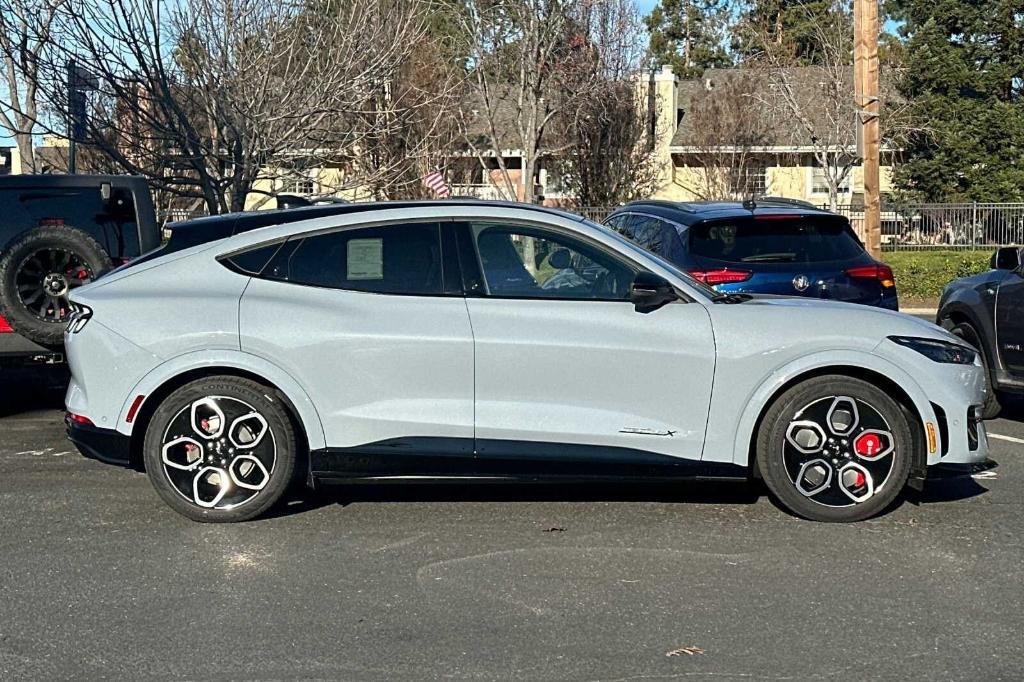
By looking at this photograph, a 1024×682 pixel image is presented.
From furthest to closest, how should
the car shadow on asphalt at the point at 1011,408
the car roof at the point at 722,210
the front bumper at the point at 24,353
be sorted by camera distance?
the car shadow on asphalt at the point at 1011,408
the car roof at the point at 722,210
the front bumper at the point at 24,353

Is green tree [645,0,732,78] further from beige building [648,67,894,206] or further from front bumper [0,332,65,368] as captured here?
front bumper [0,332,65,368]

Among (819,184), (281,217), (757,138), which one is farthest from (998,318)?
(819,184)

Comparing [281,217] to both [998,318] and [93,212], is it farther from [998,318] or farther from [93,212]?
[998,318]

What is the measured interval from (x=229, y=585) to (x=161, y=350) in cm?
150

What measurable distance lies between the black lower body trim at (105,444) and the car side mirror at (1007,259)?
6.40 meters

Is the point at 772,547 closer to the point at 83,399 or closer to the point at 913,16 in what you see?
the point at 83,399

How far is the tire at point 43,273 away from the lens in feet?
29.9

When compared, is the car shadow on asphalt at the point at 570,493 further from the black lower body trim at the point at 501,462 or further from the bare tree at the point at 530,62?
the bare tree at the point at 530,62

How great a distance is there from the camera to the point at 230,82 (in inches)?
703

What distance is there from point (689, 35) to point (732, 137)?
2700 cm

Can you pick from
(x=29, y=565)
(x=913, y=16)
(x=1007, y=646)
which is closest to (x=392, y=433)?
(x=29, y=565)

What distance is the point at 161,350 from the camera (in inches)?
261

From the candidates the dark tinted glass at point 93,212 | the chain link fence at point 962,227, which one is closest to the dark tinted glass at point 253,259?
the dark tinted glass at point 93,212

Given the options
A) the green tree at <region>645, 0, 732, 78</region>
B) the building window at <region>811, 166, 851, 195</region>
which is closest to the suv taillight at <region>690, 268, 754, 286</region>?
the building window at <region>811, 166, 851, 195</region>
